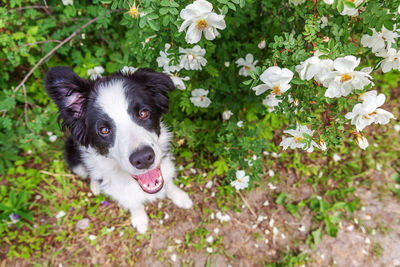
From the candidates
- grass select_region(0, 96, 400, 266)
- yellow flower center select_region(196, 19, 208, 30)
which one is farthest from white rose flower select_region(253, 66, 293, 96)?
grass select_region(0, 96, 400, 266)

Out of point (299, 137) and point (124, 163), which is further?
point (124, 163)

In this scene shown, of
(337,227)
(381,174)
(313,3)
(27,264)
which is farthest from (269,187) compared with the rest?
(27,264)

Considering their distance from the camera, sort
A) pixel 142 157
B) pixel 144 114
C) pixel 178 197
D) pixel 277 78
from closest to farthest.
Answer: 1. pixel 277 78
2. pixel 142 157
3. pixel 144 114
4. pixel 178 197

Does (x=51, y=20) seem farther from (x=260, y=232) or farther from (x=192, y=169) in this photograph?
(x=260, y=232)

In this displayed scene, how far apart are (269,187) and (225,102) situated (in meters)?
1.32

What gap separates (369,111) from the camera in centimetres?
120

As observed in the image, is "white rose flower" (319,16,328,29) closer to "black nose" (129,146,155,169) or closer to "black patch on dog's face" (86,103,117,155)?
"black nose" (129,146,155,169)

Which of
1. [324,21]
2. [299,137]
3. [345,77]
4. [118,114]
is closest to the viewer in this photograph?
[345,77]

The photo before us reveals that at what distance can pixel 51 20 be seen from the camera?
2.96 meters

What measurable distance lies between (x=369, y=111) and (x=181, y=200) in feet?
7.67

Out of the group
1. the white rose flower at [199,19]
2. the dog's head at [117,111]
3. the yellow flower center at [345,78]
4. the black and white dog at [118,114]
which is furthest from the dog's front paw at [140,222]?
the yellow flower center at [345,78]

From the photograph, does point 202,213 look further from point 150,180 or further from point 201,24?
point 201,24

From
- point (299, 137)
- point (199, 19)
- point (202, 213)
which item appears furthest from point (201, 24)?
point (202, 213)

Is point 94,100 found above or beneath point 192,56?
beneath
